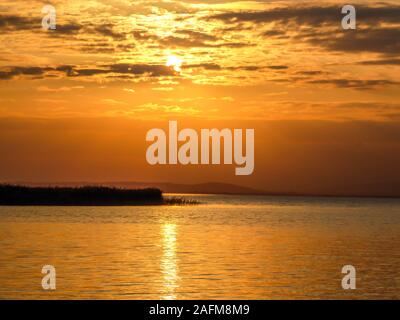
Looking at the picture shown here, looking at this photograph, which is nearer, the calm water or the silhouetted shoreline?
the calm water

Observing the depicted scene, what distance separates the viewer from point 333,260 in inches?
1695

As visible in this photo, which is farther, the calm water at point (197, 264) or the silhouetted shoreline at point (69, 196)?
the silhouetted shoreline at point (69, 196)

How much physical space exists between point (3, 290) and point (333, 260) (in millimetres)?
22829

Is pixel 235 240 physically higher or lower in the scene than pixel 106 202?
higher

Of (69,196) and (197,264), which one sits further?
(69,196)

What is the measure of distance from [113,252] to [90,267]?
8.89m

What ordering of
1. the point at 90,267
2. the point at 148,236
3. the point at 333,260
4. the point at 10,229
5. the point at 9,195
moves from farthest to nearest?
1. the point at 9,195
2. the point at 10,229
3. the point at 148,236
4. the point at 333,260
5. the point at 90,267

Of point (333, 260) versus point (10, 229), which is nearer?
point (333, 260)
